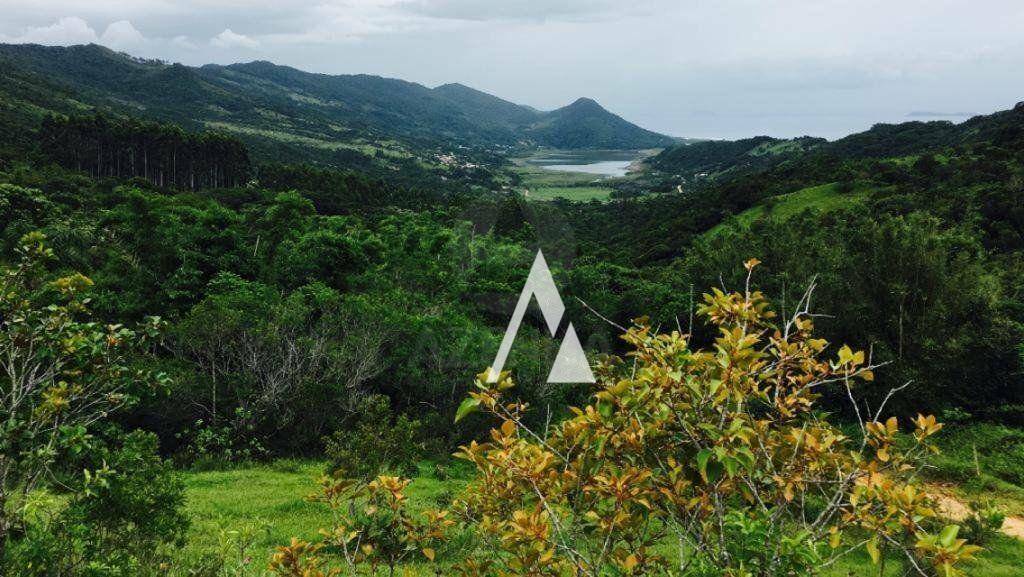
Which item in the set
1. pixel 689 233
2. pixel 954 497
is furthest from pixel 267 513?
pixel 689 233

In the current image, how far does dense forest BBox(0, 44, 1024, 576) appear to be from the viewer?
8.31ft

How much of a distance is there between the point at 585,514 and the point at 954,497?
10733mm

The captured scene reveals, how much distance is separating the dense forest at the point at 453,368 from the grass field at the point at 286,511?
0.34m

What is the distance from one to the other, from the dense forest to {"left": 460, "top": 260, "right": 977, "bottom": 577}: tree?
0.02 m

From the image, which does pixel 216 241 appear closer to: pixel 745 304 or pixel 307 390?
pixel 307 390

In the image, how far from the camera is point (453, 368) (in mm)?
14773

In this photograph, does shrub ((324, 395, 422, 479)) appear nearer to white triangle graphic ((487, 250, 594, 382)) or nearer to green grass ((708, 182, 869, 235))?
white triangle graphic ((487, 250, 594, 382))

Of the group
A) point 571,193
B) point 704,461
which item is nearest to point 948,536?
point 704,461

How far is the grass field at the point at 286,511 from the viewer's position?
256 inches

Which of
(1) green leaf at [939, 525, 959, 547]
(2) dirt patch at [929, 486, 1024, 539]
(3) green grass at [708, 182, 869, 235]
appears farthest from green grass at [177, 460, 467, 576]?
(3) green grass at [708, 182, 869, 235]

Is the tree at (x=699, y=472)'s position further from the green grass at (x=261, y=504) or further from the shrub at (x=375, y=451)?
the shrub at (x=375, y=451)

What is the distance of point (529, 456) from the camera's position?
2.65 meters

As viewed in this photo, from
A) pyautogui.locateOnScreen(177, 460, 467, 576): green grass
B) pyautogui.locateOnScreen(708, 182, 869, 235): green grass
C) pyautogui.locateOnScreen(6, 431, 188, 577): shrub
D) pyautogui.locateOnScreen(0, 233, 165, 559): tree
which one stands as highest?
pyautogui.locateOnScreen(708, 182, 869, 235): green grass

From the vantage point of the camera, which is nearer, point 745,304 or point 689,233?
point 745,304
